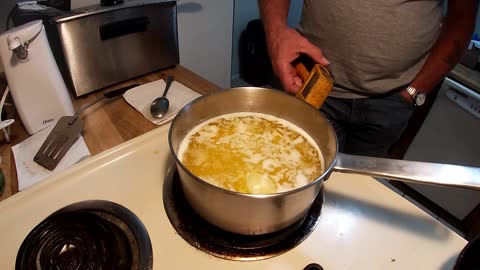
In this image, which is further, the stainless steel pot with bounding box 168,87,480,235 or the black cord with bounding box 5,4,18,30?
the black cord with bounding box 5,4,18,30

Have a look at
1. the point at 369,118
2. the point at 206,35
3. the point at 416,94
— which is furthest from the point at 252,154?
the point at 206,35

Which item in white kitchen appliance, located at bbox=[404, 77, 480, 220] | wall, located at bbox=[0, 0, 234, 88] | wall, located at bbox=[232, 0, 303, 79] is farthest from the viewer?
wall, located at bbox=[232, 0, 303, 79]

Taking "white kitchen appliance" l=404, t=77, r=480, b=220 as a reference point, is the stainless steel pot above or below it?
above

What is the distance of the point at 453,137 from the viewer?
1563 mm

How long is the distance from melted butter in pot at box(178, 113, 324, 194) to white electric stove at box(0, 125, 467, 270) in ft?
0.27

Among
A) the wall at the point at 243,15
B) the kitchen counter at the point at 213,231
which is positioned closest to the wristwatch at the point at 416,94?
Answer: the kitchen counter at the point at 213,231

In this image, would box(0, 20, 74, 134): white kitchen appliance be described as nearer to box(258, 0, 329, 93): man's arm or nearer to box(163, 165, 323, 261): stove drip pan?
box(163, 165, 323, 261): stove drip pan

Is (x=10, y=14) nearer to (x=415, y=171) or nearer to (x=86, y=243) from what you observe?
(x=86, y=243)

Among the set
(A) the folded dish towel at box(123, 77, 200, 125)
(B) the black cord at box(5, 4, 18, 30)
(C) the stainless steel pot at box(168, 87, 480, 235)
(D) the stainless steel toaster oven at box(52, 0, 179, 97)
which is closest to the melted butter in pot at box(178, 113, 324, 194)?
(C) the stainless steel pot at box(168, 87, 480, 235)

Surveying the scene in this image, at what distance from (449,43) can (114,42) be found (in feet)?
3.26

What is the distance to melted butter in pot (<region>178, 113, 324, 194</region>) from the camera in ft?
1.81

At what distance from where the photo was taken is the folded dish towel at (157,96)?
34.6 inches

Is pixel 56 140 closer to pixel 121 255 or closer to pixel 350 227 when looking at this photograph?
pixel 121 255

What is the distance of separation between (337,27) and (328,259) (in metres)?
0.64
